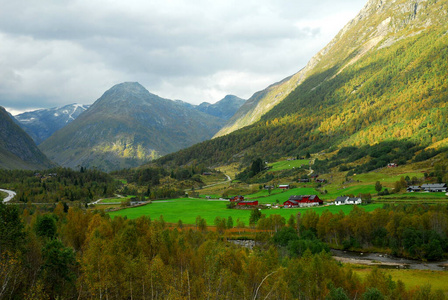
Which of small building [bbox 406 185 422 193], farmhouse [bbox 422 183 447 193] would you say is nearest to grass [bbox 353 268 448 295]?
small building [bbox 406 185 422 193]

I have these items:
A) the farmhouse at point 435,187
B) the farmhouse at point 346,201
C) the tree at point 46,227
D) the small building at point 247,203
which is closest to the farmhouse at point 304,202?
the farmhouse at point 346,201

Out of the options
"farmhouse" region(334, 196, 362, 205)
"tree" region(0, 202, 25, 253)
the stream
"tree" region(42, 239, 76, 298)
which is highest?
"tree" region(0, 202, 25, 253)

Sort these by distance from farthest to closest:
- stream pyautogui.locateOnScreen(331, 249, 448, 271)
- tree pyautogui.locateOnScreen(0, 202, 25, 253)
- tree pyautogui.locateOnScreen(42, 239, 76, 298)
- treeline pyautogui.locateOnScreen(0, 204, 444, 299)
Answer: stream pyautogui.locateOnScreen(331, 249, 448, 271) < tree pyautogui.locateOnScreen(42, 239, 76, 298) < treeline pyautogui.locateOnScreen(0, 204, 444, 299) < tree pyautogui.locateOnScreen(0, 202, 25, 253)

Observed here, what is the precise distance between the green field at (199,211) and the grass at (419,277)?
140ft

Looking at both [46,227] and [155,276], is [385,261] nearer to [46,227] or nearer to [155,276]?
[155,276]

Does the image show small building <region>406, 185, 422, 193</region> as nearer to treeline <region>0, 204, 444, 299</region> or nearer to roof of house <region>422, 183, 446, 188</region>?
roof of house <region>422, 183, 446, 188</region>

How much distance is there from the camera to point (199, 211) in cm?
13588

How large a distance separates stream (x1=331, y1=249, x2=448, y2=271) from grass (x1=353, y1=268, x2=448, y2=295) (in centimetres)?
445

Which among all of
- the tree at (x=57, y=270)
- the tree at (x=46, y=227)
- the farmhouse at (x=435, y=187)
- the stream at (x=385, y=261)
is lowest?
the stream at (x=385, y=261)

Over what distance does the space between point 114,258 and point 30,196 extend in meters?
143

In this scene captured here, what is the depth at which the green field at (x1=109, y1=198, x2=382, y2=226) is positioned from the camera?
381 feet

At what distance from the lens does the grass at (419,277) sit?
57.5m

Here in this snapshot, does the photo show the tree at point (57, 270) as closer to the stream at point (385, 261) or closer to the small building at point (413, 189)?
the stream at point (385, 261)

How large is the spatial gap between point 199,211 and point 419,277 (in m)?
88.7
